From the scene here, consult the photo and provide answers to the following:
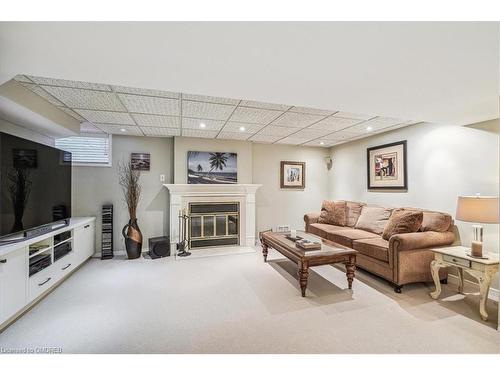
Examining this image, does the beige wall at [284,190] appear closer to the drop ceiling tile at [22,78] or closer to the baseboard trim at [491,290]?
the baseboard trim at [491,290]

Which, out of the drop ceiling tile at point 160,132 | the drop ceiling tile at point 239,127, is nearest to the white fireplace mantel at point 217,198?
the drop ceiling tile at point 160,132

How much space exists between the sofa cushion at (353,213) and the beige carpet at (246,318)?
1.30 m

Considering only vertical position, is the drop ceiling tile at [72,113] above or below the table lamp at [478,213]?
above

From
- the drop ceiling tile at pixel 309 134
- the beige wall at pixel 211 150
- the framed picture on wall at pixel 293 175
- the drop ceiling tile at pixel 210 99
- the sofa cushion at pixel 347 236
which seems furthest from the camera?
the framed picture on wall at pixel 293 175

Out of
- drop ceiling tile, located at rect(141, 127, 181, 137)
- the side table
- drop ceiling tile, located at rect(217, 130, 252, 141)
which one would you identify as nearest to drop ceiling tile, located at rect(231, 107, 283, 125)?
drop ceiling tile, located at rect(217, 130, 252, 141)

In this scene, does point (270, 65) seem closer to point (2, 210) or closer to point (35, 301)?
point (2, 210)

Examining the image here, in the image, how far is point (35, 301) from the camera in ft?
7.54

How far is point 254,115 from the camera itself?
298 cm

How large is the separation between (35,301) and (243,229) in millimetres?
3122

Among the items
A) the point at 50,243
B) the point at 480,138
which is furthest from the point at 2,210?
the point at 480,138

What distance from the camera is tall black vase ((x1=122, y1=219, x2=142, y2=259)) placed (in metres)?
3.73

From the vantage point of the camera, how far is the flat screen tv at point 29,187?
2.06 metres

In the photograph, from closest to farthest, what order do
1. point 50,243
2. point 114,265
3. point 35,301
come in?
point 35,301
point 50,243
point 114,265
